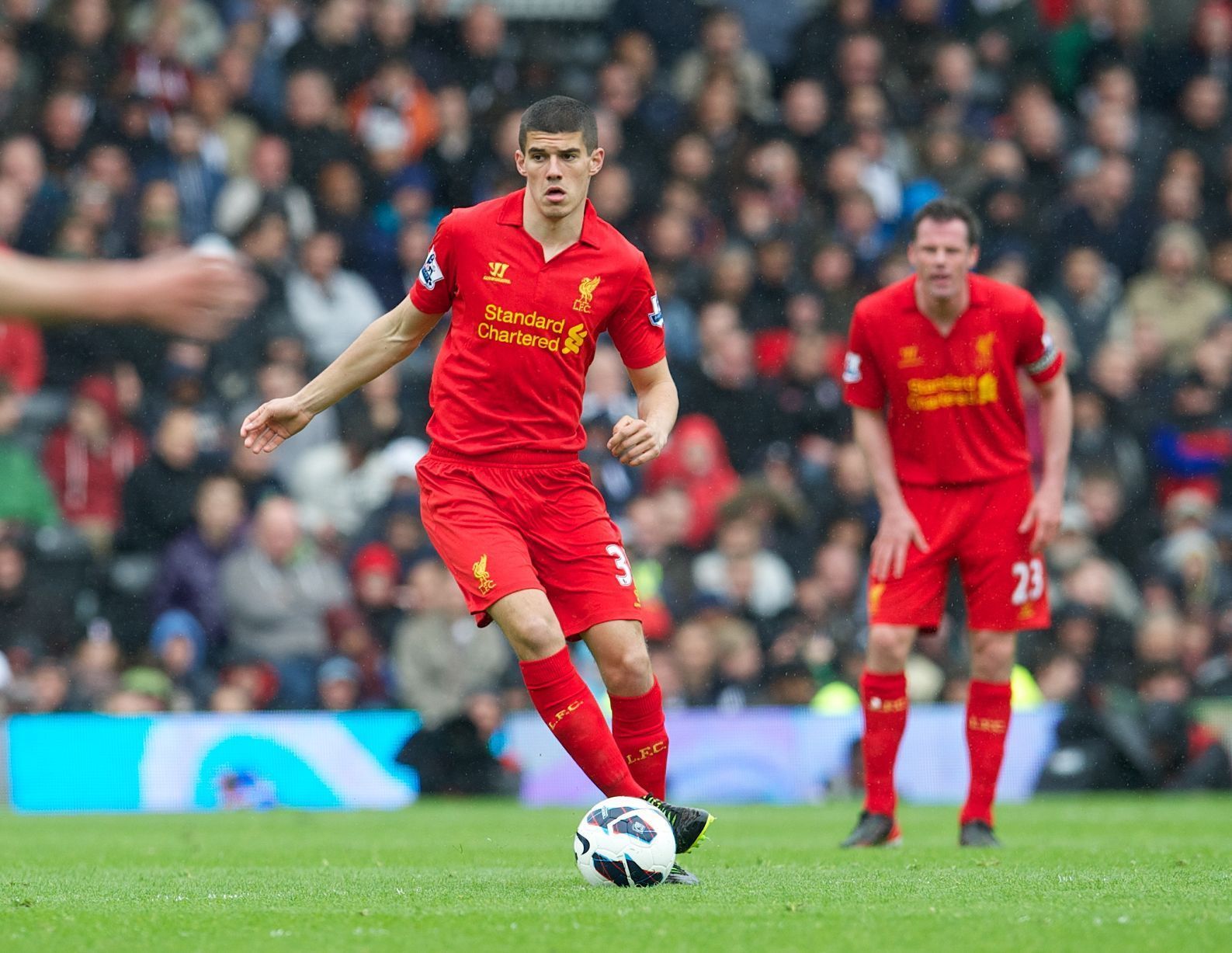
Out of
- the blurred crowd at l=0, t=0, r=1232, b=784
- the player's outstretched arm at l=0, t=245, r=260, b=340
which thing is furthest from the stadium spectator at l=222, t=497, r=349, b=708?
the player's outstretched arm at l=0, t=245, r=260, b=340

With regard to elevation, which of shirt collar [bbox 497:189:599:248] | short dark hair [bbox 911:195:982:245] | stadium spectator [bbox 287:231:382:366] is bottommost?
shirt collar [bbox 497:189:599:248]

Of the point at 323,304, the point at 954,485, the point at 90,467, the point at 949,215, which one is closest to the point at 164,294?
the point at 949,215

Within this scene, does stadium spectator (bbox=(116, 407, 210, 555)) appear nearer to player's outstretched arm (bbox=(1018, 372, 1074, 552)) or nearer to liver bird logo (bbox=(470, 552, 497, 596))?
player's outstretched arm (bbox=(1018, 372, 1074, 552))

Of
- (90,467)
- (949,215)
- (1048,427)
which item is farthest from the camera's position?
(90,467)

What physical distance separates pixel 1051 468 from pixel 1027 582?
0.58 metres

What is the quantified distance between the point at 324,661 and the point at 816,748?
12.1 ft

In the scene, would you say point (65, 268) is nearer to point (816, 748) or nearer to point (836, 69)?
point (816, 748)

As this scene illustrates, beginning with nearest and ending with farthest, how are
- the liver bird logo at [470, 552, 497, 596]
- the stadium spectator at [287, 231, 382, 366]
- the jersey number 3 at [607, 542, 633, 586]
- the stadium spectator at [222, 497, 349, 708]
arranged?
1. the liver bird logo at [470, 552, 497, 596]
2. the jersey number 3 at [607, 542, 633, 586]
3. the stadium spectator at [222, 497, 349, 708]
4. the stadium spectator at [287, 231, 382, 366]

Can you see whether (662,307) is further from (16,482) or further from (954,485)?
(954,485)

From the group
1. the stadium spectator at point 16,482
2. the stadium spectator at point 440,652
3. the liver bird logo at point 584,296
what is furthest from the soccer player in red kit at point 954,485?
the stadium spectator at point 16,482

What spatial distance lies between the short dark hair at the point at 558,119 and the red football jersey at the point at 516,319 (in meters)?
0.35

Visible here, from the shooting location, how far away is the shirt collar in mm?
7781

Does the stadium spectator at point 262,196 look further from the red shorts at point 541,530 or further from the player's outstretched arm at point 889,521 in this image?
the red shorts at point 541,530

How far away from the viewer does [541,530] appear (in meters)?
7.60
